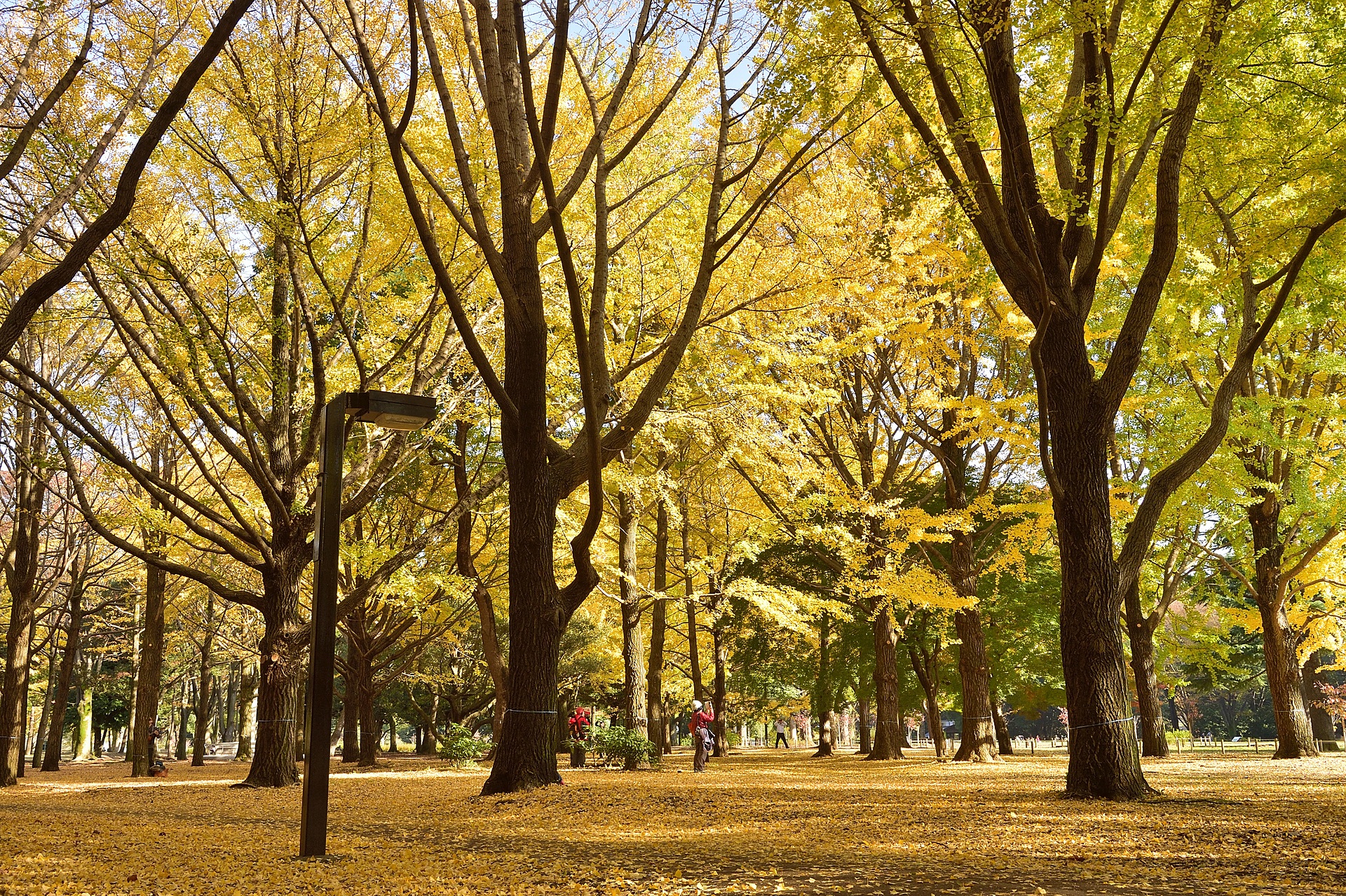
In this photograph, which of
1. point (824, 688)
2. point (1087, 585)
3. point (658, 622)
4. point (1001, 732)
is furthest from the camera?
point (1001, 732)

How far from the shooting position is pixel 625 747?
52.0 ft

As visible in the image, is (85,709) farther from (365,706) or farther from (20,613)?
(20,613)

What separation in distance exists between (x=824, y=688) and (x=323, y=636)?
20188mm

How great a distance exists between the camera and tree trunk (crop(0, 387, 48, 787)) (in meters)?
14.8

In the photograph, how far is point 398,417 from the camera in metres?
6.05

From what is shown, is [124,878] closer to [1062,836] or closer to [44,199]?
[1062,836]

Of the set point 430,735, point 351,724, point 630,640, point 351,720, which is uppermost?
point 630,640

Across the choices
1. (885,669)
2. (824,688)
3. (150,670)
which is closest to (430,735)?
(150,670)

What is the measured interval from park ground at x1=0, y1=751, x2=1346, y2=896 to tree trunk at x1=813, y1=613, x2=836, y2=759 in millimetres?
12876

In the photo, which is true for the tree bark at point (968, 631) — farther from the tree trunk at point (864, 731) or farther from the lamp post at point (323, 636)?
the lamp post at point (323, 636)

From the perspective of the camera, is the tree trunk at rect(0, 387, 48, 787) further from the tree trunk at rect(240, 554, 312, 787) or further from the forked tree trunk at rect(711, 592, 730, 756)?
the forked tree trunk at rect(711, 592, 730, 756)

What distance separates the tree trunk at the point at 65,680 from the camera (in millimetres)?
20141

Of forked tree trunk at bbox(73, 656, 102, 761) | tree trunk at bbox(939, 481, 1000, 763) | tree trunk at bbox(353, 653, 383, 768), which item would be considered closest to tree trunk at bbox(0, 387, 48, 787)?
tree trunk at bbox(353, 653, 383, 768)

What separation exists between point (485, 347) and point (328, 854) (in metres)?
8.78
